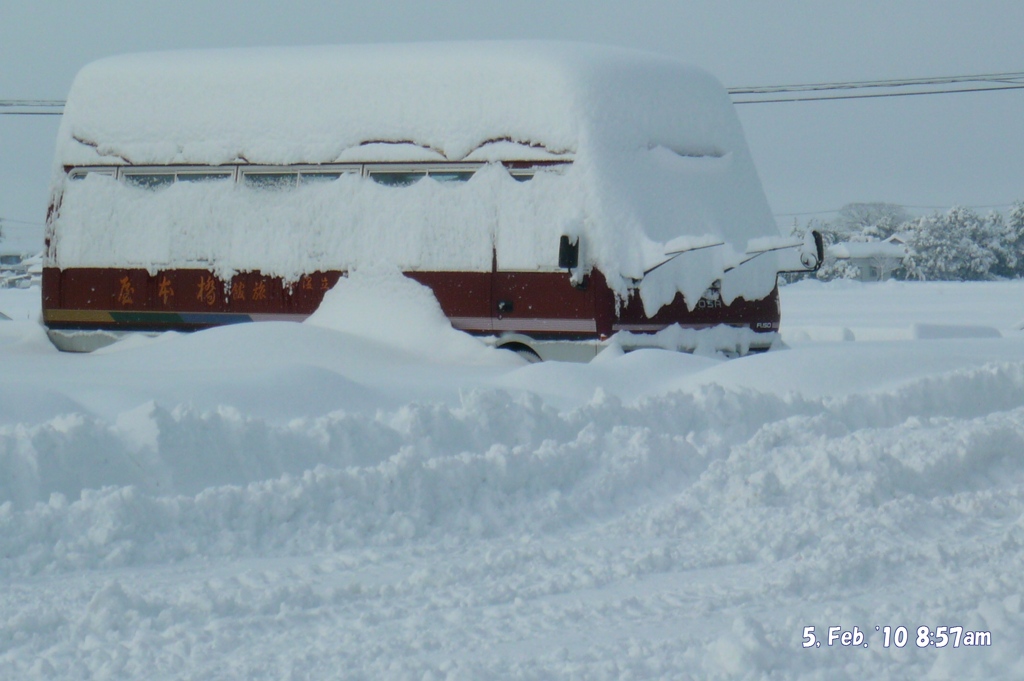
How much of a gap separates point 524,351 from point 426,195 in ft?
5.04

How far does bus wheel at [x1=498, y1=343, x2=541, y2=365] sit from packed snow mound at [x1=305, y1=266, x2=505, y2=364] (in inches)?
8.3

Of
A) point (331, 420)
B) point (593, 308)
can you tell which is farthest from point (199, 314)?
point (331, 420)

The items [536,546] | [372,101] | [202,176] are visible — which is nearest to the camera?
[536,546]

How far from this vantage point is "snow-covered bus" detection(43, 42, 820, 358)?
9.63 m

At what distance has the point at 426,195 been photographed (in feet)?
33.1

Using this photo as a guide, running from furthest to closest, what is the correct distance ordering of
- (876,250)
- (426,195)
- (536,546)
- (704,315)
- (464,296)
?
1. (876,250)
2. (704,315)
3. (426,195)
4. (464,296)
5. (536,546)

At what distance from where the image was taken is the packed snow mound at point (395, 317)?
9.91 m

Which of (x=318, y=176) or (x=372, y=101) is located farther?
(x=318, y=176)

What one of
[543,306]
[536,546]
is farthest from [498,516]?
[543,306]

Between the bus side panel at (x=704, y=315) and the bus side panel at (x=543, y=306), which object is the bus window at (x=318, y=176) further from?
the bus side panel at (x=704, y=315)

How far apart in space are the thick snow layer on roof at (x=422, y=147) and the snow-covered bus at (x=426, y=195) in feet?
0.06

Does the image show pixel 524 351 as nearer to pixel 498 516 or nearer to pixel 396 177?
pixel 396 177

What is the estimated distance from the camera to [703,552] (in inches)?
213

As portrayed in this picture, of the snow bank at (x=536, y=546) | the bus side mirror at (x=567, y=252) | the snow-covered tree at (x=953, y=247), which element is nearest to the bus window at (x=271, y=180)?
the bus side mirror at (x=567, y=252)
